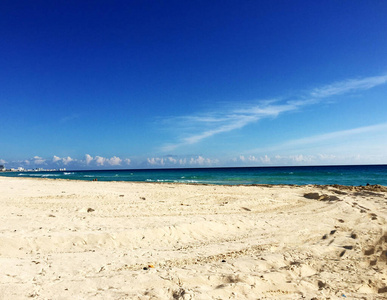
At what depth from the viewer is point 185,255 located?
5.50m

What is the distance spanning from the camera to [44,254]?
5.28 metres

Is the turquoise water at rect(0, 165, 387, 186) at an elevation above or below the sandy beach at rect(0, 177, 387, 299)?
below

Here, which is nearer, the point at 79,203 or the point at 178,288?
the point at 178,288

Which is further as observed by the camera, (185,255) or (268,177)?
(268,177)

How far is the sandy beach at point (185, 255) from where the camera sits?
157 inches

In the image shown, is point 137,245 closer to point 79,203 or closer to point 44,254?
point 44,254

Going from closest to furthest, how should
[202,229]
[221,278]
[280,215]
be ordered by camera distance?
[221,278], [202,229], [280,215]

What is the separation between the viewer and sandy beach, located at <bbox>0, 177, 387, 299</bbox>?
13.1ft

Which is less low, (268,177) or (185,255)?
(185,255)

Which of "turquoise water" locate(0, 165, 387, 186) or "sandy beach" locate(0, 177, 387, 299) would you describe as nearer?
"sandy beach" locate(0, 177, 387, 299)

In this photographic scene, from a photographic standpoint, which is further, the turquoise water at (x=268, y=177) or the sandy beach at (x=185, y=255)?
the turquoise water at (x=268, y=177)

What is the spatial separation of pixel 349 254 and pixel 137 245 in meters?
5.02

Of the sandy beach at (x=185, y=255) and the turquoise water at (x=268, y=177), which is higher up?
the sandy beach at (x=185, y=255)

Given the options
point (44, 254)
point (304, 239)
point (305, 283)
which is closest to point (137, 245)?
point (44, 254)
